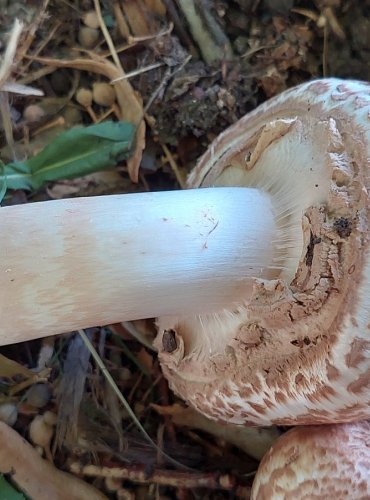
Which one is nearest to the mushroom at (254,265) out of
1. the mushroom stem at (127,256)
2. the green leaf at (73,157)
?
the mushroom stem at (127,256)

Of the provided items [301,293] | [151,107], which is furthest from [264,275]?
[151,107]

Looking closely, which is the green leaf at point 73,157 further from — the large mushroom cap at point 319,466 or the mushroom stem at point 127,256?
the large mushroom cap at point 319,466

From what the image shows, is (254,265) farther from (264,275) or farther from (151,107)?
(151,107)

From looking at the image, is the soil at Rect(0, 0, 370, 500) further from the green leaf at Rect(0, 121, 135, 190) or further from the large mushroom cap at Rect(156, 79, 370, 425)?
the large mushroom cap at Rect(156, 79, 370, 425)

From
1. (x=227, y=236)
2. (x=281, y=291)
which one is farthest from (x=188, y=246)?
→ (x=281, y=291)

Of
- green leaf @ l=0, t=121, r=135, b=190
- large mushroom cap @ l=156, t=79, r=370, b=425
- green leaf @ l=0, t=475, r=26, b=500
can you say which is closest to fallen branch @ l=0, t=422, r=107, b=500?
green leaf @ l=0, t=475, r=26, b=500

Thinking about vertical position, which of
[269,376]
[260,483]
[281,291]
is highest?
[281,291]

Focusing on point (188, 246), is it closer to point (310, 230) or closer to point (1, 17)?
point (310, 230)
